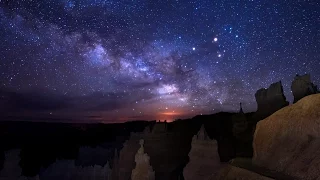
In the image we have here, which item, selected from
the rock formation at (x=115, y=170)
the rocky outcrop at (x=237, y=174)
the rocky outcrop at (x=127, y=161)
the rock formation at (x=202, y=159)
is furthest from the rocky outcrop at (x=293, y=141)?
the rock formation at (x=115, y=170)

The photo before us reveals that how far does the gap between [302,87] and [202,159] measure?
11259 mm

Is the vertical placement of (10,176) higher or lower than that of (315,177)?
lower

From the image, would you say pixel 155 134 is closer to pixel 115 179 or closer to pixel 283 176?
pixel 115 179

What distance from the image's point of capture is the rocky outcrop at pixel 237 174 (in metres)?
8.61

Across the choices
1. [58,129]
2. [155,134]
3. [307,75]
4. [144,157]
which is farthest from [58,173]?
[58,129]

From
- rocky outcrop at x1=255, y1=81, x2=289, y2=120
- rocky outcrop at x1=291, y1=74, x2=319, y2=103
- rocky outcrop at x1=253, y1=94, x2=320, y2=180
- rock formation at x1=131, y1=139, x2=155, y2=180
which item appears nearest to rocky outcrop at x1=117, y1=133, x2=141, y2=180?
rock formation at x1=131, y1=139, x2=155, y2=180

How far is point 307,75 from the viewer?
24.1m

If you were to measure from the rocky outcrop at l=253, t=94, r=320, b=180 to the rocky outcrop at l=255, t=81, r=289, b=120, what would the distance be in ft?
67.6

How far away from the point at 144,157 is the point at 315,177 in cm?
1865

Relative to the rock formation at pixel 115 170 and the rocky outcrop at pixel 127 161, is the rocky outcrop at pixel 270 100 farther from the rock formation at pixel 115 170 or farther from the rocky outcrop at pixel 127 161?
the rock formation at pixel 115 170

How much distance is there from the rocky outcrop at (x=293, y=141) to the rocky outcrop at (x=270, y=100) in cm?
2060

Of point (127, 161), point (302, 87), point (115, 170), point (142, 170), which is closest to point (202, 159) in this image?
point (142, 170)

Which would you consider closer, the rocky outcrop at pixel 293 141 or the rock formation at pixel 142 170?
the rocky outcrop at pixel 293 141

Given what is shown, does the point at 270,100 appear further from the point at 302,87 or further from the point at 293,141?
the point at 293,141
